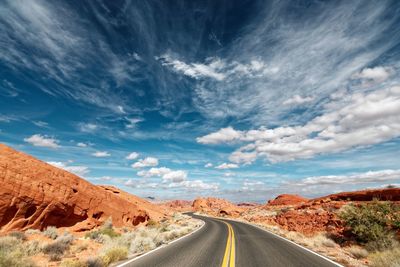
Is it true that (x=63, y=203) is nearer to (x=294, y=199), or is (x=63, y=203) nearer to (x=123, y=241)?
(x=123, y=241)

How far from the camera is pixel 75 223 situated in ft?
59.6

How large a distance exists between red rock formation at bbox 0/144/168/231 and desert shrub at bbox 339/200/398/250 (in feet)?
63.4

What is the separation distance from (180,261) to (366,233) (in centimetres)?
1392

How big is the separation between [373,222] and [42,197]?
71.1ft

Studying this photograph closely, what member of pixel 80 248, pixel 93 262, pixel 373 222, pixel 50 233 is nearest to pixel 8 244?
pixel 80 248

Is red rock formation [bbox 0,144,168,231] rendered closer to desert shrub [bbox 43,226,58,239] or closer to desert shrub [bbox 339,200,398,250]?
desert shrub [bbox 43,226,58,239]

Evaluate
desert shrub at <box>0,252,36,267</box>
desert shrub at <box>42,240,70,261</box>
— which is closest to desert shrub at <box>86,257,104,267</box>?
desert shrub at <box>0,252,36,267</box>

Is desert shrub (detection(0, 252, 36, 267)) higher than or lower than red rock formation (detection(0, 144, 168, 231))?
lower

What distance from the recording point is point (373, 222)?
17.0 metres

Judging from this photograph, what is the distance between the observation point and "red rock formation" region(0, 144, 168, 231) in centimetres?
1364

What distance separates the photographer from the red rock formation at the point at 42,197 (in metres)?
13.6

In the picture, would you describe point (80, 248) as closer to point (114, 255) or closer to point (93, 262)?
point (114, 255)

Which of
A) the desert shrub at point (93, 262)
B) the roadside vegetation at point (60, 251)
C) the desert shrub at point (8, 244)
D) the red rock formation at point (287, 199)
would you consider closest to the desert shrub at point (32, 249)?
the roadside vegetation at point (60, 251)

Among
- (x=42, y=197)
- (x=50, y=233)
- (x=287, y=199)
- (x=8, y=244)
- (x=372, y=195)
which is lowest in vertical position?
(x=8, y=244)
